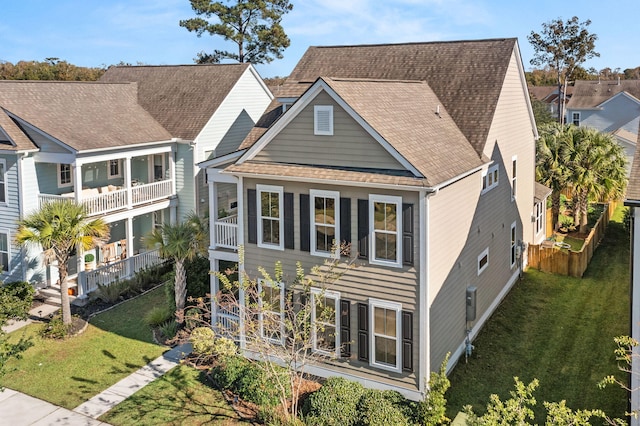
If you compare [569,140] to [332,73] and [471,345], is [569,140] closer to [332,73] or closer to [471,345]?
[332,73]

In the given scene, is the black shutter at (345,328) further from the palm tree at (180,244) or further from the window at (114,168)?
the window at (114,168)

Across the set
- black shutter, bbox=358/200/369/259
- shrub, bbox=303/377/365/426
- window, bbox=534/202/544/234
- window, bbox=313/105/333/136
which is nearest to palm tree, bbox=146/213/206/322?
window, bbox=313/105/333/136

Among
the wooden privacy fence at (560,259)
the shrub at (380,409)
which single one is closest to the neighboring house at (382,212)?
the shrub at (380,409)

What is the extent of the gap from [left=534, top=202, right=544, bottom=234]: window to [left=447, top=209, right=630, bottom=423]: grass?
3280 mm

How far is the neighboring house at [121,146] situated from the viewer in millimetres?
22922

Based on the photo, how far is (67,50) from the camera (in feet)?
201

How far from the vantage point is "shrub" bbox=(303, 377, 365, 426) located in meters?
13.3

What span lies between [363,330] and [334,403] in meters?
2.11

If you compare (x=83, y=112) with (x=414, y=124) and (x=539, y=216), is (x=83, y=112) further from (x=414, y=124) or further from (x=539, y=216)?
(x=539, y=216)

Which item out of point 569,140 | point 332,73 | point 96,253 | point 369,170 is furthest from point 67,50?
point 369,170

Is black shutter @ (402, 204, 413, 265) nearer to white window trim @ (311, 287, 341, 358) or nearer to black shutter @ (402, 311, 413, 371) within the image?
black shutter @ (402, 311, 413, 371)

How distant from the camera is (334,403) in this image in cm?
1366

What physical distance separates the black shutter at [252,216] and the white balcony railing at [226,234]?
4.80 feet

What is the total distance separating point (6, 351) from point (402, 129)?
11.1 metres
